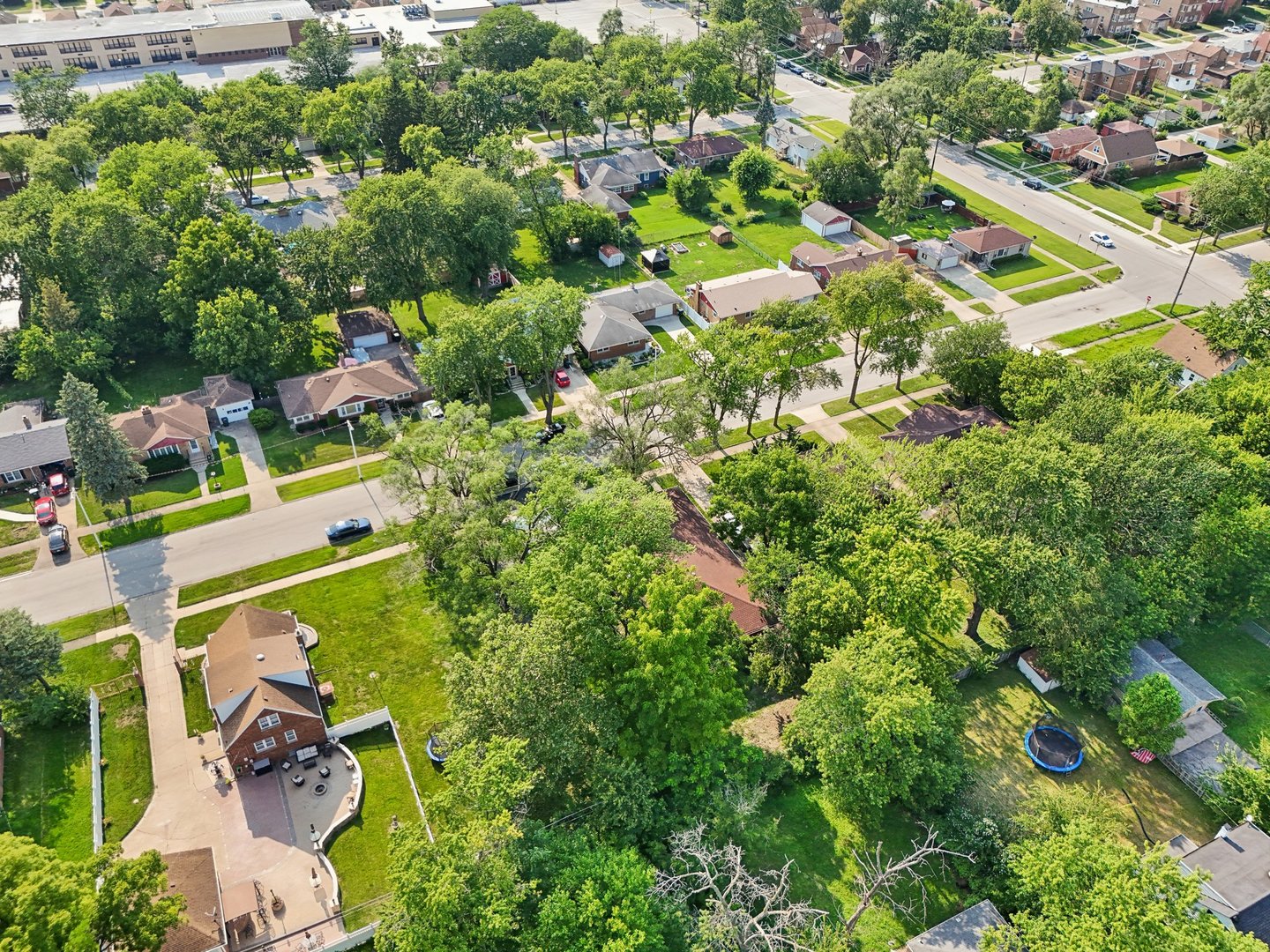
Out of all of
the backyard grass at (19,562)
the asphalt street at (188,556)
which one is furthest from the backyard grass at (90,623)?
the backyard grass at (19,562)

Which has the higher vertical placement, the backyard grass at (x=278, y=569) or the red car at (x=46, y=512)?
the red car at (x=46, y=512)

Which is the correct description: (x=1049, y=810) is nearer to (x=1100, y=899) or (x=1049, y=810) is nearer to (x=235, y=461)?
(x=1100, y=899)

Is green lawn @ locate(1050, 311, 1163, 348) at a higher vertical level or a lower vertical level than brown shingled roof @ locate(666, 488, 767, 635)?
higher

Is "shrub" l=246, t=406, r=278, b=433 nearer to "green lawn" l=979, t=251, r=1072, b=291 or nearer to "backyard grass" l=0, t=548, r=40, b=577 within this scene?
"backyard grass" l=0, t=548, r=40, b=577

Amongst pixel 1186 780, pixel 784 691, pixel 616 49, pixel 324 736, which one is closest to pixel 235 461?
pixel 324 736

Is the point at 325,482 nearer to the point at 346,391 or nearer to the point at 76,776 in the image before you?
the point at 346,391

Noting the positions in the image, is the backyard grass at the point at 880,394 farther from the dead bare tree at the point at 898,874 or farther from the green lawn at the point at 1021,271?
the dead bare tree at the point at 898,874

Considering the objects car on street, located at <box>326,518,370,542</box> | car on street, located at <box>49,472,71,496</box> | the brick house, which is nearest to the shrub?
car on street, located at <box>49,472,71,496</box>
